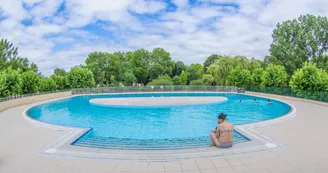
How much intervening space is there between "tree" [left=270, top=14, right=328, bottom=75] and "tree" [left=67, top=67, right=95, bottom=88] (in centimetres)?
2829

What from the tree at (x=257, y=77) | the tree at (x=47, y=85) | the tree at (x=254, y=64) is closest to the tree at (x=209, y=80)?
the tree at (x=254, y=64)

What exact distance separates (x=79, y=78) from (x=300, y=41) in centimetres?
3240

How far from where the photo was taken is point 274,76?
2348cm

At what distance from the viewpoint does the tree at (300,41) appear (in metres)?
30.5

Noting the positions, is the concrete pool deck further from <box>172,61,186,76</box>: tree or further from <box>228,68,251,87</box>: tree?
<box>172,61,186,76</box>: tree

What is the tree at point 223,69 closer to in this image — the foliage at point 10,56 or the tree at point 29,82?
the tree at point 29,82

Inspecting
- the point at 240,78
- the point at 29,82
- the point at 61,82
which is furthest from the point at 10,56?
the point at 240,78

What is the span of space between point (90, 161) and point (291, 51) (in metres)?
35.1

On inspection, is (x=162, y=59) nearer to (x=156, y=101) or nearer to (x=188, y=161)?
(x=156, y=101)

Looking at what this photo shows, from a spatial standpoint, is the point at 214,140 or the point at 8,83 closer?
the point at 214,140

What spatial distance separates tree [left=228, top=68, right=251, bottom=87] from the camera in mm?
26467

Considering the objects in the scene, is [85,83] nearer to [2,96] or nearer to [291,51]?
[2,96]

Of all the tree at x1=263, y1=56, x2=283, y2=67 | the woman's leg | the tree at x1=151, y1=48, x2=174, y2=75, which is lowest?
the woman's leg

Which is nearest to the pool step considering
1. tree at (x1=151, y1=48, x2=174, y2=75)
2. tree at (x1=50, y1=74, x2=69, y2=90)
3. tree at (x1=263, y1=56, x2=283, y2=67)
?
tree at (x1=50, y1=74, x2=69, y2=90)
